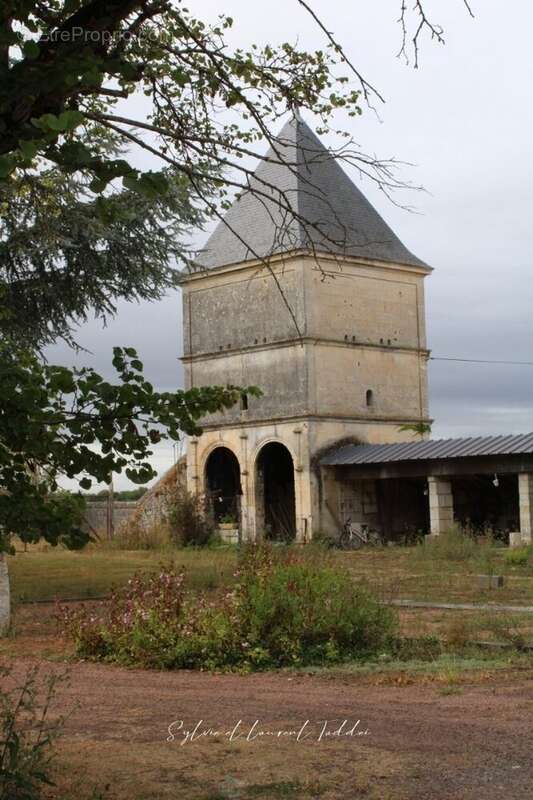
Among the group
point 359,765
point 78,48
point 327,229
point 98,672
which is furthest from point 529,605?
point 327,229

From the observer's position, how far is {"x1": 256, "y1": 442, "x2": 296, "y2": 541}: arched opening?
3247cm

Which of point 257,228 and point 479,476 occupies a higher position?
point 257,228

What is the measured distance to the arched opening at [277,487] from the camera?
32.5 metres

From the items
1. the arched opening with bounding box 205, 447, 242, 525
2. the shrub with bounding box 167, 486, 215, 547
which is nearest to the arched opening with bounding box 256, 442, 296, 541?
the arched opening with bounding box 205, 447, 242, 525

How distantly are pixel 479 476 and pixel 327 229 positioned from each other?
27.1 feet

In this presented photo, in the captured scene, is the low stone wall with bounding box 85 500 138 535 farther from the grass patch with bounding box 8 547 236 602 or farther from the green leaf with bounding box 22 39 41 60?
the green leaf with bounding box 22 39 41 60

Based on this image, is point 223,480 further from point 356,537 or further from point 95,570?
point 95,570

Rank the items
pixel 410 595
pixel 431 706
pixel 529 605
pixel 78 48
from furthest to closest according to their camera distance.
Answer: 1. pixel 410 595
2. pixel 529 605
3. pixel 431 706
4. pixel 78 48

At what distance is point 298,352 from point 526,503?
8.05m

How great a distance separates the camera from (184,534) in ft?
97.6

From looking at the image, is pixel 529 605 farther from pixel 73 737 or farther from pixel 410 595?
pixel 73 737

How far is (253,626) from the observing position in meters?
10.5

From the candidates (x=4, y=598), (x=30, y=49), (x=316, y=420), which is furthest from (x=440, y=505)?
(x=30, y=49)

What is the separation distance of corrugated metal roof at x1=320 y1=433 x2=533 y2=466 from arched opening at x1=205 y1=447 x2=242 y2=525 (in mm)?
4598
